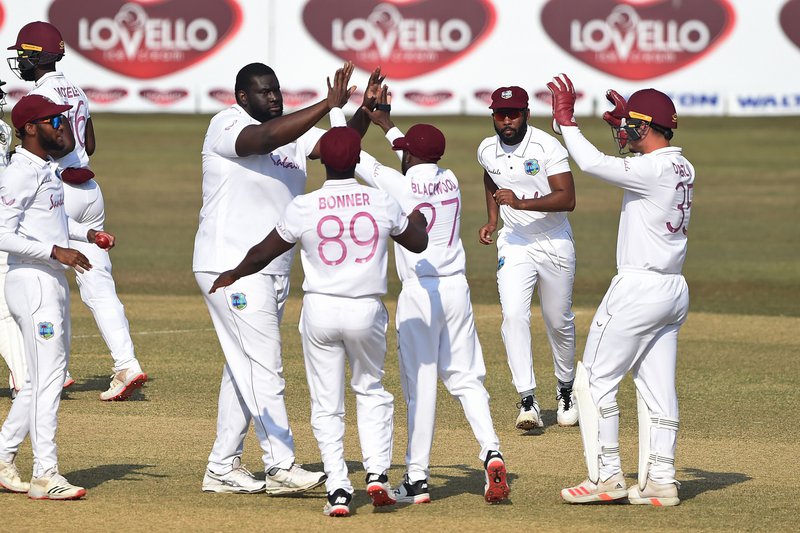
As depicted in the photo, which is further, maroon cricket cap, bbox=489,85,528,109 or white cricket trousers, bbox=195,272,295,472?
maroon cricket cap, bbox=489,85,528,109

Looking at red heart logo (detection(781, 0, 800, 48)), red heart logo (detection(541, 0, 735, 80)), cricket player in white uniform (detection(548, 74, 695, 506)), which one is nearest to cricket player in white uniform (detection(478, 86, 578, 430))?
cricket player in white uniform (detection(548, 74, 695, 506))

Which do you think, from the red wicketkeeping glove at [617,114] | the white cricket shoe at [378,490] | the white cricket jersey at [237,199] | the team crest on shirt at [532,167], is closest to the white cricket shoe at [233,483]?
the white cricket shoe at [378,490]

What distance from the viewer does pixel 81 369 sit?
13398 mm

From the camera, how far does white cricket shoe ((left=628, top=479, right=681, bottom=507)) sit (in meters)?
8.54

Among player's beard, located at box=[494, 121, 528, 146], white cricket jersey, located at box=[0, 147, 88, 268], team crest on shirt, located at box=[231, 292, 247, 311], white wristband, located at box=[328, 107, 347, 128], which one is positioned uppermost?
white wristband, located at box=[328, 107, 347, 128]

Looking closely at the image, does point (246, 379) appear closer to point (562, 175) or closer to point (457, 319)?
point (457, 319)

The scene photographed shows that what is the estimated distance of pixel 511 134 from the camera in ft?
36.5

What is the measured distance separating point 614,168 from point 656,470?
191cm

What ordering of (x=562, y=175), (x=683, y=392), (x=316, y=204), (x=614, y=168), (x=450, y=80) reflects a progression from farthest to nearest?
(x=450, y=80) < (x=683, y=392) < (x=562, y=175) < (x=614, y=168) < (x=316, y=204)

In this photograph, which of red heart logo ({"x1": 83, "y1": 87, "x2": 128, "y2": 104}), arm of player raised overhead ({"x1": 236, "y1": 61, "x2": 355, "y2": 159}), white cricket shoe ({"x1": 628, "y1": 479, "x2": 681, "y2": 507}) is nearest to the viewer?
arm of player raised overhead ({"x1": 236, "y1": 61, "x2": 355, "y2": 159})

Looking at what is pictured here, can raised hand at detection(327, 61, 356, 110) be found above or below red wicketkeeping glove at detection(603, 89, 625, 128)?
above

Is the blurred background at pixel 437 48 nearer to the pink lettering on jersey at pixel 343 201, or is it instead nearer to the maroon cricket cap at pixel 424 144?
the maroon cricket cap at pixel 424 144

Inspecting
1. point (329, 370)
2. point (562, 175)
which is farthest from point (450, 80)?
point (329, 370)

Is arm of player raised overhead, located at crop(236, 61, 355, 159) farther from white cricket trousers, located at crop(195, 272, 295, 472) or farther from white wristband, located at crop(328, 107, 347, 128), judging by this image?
white cricket trousers, located at crop(195, 272, 295, 472)
